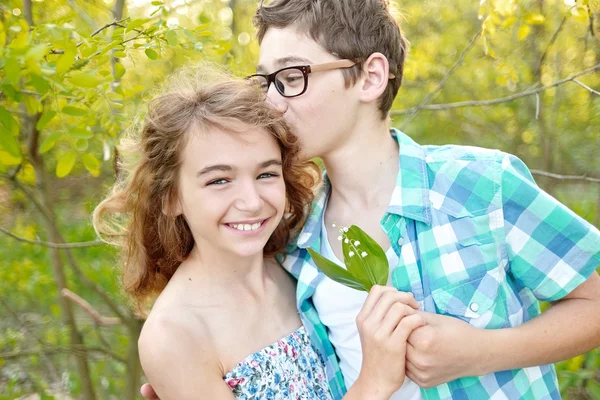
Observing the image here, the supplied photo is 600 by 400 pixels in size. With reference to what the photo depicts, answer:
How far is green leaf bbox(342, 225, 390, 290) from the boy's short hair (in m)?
0.60

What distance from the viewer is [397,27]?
214cm

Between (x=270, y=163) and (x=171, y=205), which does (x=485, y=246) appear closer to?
(x=270, y=163)

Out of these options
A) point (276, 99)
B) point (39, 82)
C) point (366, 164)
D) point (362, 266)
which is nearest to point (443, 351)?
point (362, 266)

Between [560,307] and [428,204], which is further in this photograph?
[428,204]

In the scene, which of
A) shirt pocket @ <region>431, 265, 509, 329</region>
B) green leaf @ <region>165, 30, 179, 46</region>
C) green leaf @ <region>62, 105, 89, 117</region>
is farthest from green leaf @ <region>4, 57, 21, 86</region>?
shirt pocket @ <region>431, 265, 509, 329</region>

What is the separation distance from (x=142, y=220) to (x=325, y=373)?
0.80 meters

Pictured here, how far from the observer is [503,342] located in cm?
162

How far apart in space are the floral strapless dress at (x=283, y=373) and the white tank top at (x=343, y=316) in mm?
83

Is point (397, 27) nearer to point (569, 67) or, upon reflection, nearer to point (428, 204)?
point (428, 204)

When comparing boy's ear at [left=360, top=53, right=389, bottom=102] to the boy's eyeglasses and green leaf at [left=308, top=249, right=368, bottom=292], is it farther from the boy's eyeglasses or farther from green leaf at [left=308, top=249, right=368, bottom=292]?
green leaf at [left=308, top=249, right=368, bottom=292]

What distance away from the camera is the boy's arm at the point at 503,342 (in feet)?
5.08

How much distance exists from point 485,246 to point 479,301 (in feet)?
0.51

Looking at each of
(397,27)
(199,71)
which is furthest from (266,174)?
(397,27)

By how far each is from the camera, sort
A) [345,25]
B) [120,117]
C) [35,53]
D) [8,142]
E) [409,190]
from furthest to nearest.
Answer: [120,117], [345,25], [409,190], [8,142], [35,53]
